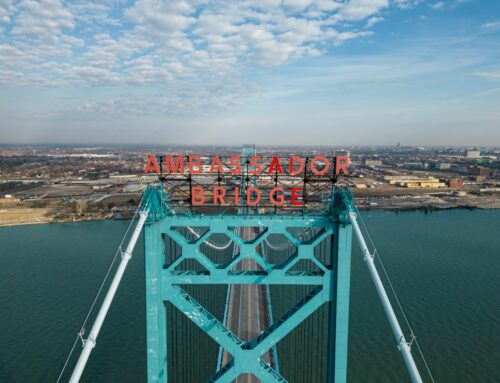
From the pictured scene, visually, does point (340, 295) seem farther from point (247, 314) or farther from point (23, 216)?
point (23, 216)

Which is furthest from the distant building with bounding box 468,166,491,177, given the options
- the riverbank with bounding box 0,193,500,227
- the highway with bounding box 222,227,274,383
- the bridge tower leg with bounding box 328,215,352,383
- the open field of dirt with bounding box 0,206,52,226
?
the bridge tower leg with bounding box 328,215,352,383

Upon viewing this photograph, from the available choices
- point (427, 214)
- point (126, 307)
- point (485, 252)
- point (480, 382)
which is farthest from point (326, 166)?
point (427, 214)

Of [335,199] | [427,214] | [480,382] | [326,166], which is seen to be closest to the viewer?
[335,199]

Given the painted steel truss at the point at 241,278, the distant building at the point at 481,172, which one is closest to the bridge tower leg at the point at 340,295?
the painted steel truss at the point at 241,278

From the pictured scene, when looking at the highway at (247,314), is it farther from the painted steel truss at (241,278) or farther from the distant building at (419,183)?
the distant building at (419,183)

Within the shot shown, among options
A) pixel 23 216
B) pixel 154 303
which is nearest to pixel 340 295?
pixel 154 303

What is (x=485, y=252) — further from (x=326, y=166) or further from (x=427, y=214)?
(x=326, y=166)
